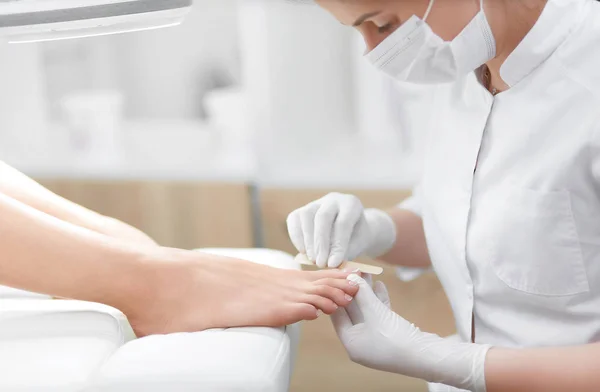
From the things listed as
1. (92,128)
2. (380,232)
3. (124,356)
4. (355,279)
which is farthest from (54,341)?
(92,128)

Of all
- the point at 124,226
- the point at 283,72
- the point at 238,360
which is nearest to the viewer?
the point at 238,360

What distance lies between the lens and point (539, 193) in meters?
0.81

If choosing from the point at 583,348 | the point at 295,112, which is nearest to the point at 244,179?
the point at 295,112

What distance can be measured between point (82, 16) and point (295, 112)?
1.96 ft

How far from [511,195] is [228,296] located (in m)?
0.33

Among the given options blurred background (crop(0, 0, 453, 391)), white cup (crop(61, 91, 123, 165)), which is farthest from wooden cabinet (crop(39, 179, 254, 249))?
white cup (crop(61, 91, 123, 165))

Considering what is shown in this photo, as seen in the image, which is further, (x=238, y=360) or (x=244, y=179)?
(x=244, y=179)

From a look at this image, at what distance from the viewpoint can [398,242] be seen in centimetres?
106

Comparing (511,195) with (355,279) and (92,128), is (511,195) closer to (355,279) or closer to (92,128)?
(355,279)

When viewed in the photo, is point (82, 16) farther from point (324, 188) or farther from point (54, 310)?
point (324, 188)

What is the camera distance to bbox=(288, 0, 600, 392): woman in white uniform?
78 cm

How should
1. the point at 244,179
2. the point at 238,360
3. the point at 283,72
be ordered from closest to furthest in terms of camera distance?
the point at 238,360, the point at 244,179, the point at 283,72

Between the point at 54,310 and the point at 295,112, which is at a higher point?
the point at 295,112

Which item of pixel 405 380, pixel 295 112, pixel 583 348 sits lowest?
pixel 405 380
